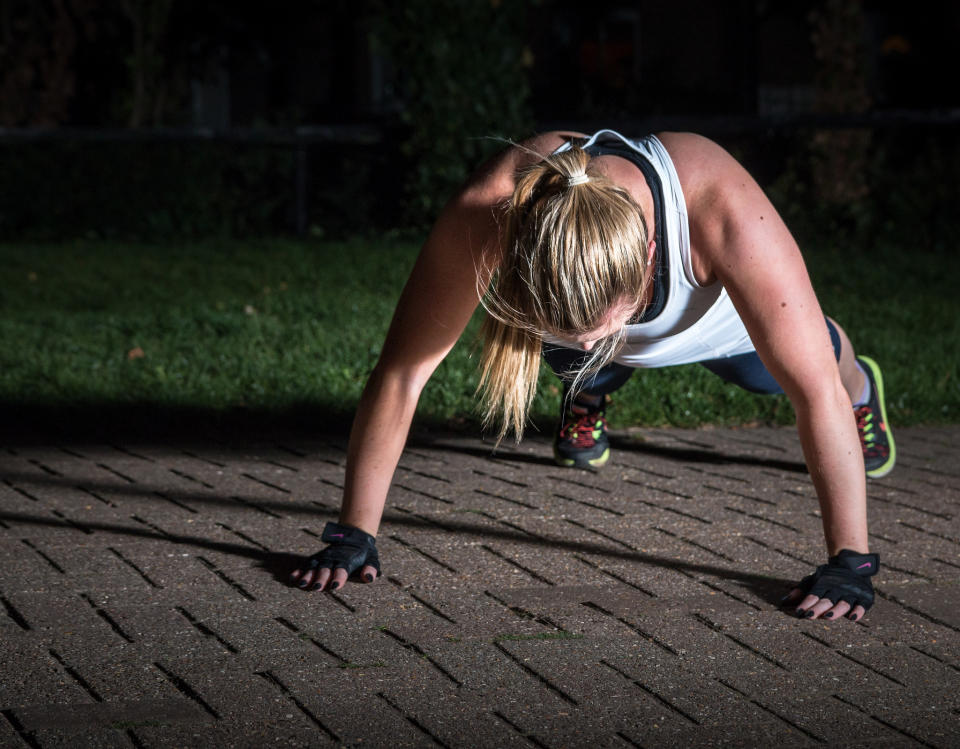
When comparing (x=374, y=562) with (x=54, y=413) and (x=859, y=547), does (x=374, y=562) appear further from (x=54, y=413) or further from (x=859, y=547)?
(x=54, y=413)

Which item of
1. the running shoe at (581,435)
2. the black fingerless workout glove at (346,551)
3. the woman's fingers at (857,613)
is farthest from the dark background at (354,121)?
the woman's fingers at (857,613)

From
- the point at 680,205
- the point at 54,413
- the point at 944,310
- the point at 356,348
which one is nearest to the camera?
the point at 680,205

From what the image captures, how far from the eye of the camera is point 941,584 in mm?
3156

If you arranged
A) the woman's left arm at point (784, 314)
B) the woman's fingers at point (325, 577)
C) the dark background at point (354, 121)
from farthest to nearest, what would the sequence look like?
1. the dark background at point (354, 121)
2. the woman's fingers at point (325, 577)
3. the woman's left arm at point (784, 314)

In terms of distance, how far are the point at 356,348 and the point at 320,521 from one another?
8.15 ft

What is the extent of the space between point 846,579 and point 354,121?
14.8 metres

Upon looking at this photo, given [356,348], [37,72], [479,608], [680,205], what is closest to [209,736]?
[479,608]

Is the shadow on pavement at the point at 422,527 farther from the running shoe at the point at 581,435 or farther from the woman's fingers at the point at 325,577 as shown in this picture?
the running shoe at the point at 581,435

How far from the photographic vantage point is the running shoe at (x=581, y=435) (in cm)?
429

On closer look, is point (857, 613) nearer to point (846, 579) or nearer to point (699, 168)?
A: point (846, 579)

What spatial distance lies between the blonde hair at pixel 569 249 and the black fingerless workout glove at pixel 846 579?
2.57 ft

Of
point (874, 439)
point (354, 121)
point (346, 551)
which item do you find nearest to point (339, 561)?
point (346, 551)

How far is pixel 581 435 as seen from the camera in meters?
4.29

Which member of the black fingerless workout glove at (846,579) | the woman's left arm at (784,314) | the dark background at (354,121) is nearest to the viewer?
the woman's left arm at (784,314)
